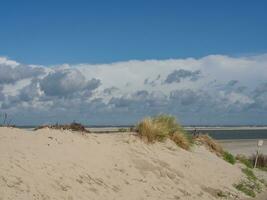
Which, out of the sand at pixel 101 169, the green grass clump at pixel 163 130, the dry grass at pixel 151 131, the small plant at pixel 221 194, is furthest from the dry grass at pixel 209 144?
the small plant at pixel 221 194

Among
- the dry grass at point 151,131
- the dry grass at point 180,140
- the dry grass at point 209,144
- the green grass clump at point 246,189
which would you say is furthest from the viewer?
the dry grass at point 209,144

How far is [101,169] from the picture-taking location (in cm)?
1558

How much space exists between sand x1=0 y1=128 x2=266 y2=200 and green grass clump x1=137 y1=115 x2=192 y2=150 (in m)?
0.43

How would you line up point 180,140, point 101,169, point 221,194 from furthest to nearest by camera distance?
1. point 180,140
2. point 221,194
3. point 101,169

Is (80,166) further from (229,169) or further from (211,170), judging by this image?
(229,169)

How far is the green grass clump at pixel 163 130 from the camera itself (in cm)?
2116

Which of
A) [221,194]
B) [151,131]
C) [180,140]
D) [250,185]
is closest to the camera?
[221,194]

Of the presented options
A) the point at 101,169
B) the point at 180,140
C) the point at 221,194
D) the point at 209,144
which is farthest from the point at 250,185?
the point at 101,169

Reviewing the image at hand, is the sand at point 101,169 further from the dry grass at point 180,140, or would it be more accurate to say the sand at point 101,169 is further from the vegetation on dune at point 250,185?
the dry grass at point 180,140

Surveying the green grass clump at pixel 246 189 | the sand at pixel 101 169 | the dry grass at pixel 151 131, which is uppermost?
the dry grass at pixel 151 131

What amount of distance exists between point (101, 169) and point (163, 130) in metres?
6.74

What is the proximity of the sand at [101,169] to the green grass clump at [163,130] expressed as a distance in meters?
0.43

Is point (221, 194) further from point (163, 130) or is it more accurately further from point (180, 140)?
point (180, 140)

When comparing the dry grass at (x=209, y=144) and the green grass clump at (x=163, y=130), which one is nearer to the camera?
the green grass clump at (x=163, y=130)
